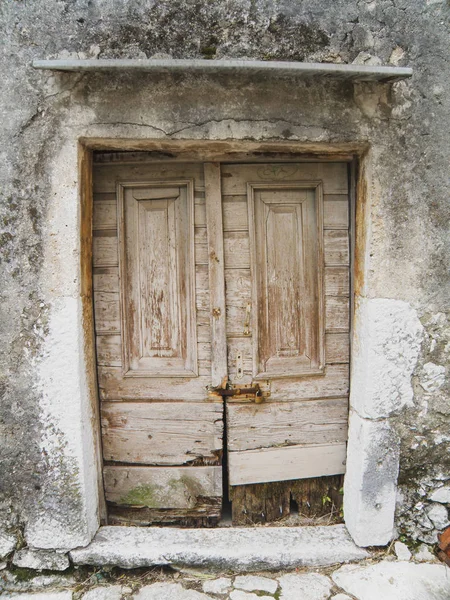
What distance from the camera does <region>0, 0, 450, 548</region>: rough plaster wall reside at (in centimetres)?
209

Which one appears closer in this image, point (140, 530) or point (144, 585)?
point (144, 585)

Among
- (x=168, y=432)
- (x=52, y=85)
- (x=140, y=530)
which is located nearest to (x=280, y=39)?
(x=52, y=85)

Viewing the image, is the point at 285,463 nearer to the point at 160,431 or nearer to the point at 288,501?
the point at 288,501

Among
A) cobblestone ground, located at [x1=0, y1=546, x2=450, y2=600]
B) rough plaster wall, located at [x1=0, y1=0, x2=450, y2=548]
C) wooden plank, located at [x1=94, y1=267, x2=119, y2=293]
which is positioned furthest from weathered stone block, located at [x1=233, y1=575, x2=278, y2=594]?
wooden plank, located at [x1=94, y1=267, x2=119, y2=293]

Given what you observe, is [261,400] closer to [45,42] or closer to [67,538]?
[67,538]

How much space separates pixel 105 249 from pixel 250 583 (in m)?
1.85

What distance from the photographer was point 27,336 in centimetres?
220

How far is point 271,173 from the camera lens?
8.09 feet

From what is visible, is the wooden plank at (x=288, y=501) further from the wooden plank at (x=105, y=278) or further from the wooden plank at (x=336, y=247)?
the wooden plank at (x=105, y=278)

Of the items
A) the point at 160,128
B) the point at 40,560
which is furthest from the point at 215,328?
the point at 40,560

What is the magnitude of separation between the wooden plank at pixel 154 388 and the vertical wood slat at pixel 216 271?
10 cm

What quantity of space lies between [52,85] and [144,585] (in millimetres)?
2442

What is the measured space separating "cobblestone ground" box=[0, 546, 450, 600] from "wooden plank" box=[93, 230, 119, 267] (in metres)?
1.57

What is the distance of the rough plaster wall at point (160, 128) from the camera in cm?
209
